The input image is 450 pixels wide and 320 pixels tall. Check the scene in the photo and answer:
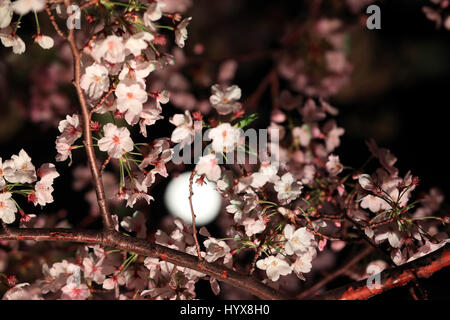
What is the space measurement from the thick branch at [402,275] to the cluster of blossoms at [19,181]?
58 centimetres

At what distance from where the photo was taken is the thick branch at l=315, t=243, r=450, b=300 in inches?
31.7

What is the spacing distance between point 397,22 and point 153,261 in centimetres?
253

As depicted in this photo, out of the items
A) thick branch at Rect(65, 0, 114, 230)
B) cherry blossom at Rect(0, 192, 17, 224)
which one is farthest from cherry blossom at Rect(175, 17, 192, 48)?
cherry blossom at Rect(0, 192, 17, 224)

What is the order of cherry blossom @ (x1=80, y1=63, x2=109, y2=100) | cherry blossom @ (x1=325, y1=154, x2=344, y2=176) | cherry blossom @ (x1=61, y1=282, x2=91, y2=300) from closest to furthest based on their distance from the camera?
cherry blossom @ (x1=80, y1=63, x2=109, y2=100)
cherry blossom @ (x1=61, y1=282, x2=91, y2=300)
cherry blossom @ (x1=325, y1=154, x2=344, y2=176)

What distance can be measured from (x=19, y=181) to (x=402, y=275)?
711 millimetres

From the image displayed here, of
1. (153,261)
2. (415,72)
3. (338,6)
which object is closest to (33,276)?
(153,261)

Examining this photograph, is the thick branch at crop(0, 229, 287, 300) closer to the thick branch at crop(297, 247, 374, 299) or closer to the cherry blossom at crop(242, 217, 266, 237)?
the cherry blossom at crop(242, 217, 266, 237)

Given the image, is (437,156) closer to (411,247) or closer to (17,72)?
(411,247)

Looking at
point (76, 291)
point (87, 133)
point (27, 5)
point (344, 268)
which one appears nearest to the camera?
point (27, 5)

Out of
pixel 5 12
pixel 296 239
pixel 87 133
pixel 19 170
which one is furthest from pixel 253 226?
pixel 5 12

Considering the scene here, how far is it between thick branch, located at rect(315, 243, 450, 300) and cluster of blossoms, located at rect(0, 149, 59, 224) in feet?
1.90

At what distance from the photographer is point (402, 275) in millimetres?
817

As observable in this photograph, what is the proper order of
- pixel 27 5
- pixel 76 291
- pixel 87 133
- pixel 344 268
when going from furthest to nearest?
pixel 344 268
pixel 76 291
pixel 87 133
pixel 27 5

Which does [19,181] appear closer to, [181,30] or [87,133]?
[87,133]
